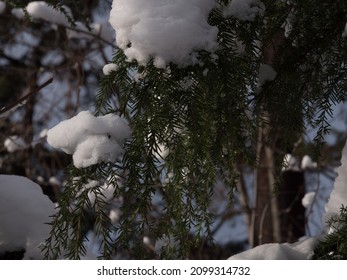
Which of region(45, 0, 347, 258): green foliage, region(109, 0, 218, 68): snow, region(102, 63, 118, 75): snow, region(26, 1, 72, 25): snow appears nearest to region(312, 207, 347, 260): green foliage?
region(45, 0, 347, 258): green foliage

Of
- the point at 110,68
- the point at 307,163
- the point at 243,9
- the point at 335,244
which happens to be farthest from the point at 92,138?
the point at 307,163

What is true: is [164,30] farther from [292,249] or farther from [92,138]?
[292,249]

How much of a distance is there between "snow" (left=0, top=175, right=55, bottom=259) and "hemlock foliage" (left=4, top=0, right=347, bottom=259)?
1.42ft

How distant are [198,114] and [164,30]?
196 millimetres

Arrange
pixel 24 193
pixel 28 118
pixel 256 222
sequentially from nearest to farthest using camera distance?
pixel 24 193 → pixel 256 222 → pixel 28 118

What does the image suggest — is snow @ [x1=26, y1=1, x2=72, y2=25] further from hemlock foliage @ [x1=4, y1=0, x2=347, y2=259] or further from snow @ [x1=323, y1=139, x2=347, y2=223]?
snow @ [x1=323, y1=139, x2=347, y2=223]

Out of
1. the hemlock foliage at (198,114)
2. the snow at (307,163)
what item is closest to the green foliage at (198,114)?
the hemlock foliage at (198,114)

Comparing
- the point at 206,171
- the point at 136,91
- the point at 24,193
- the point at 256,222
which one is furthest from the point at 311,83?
the point at 256,222

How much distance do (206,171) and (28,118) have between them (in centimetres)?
392

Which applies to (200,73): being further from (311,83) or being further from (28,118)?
(28,118)

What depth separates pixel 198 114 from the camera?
1125 mm

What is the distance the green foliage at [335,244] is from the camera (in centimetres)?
110

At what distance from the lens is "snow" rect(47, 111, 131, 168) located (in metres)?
1.07
